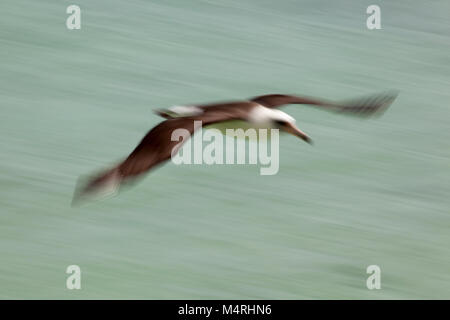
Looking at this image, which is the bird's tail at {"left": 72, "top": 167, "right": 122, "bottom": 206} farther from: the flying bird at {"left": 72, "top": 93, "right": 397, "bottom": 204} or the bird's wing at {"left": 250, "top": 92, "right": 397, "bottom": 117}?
the bird's wing at {"left": 250, "top": 92, "right": 397, "bottom": 117}

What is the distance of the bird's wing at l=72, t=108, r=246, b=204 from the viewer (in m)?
2.34

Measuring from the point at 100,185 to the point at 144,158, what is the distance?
0.53 feet

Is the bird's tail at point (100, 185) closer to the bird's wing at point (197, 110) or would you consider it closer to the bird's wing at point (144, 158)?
the bird's wing at point (144, 158)

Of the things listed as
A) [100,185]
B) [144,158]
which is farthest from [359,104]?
[100,185]

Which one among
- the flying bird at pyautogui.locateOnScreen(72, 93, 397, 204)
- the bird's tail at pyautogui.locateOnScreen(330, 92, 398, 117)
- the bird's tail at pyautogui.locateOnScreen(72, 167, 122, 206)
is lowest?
the bird's tail at pyautogui.locateOnScreen(72, 167, 122, 206)

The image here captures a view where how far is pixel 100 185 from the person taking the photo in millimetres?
2365

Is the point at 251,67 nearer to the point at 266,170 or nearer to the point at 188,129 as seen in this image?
the point at 266,170

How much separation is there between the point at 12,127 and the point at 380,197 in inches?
85.5

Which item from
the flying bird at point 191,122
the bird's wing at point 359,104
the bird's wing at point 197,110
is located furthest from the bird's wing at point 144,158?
the bird's wing at point 359,104

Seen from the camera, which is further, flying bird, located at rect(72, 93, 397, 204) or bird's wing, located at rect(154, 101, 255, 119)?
bird's wing, located at rect(154, 101, 255, 119)

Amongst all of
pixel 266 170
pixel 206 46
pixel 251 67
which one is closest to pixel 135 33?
pixel 206 46

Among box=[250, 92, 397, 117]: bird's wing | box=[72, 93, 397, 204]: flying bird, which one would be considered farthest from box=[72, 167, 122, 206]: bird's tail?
box=[250, 92, 397, 117]: bird's wing

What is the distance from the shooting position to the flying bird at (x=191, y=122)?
7.82 ft

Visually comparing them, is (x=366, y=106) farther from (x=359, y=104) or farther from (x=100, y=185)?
(x=100, y=185)
